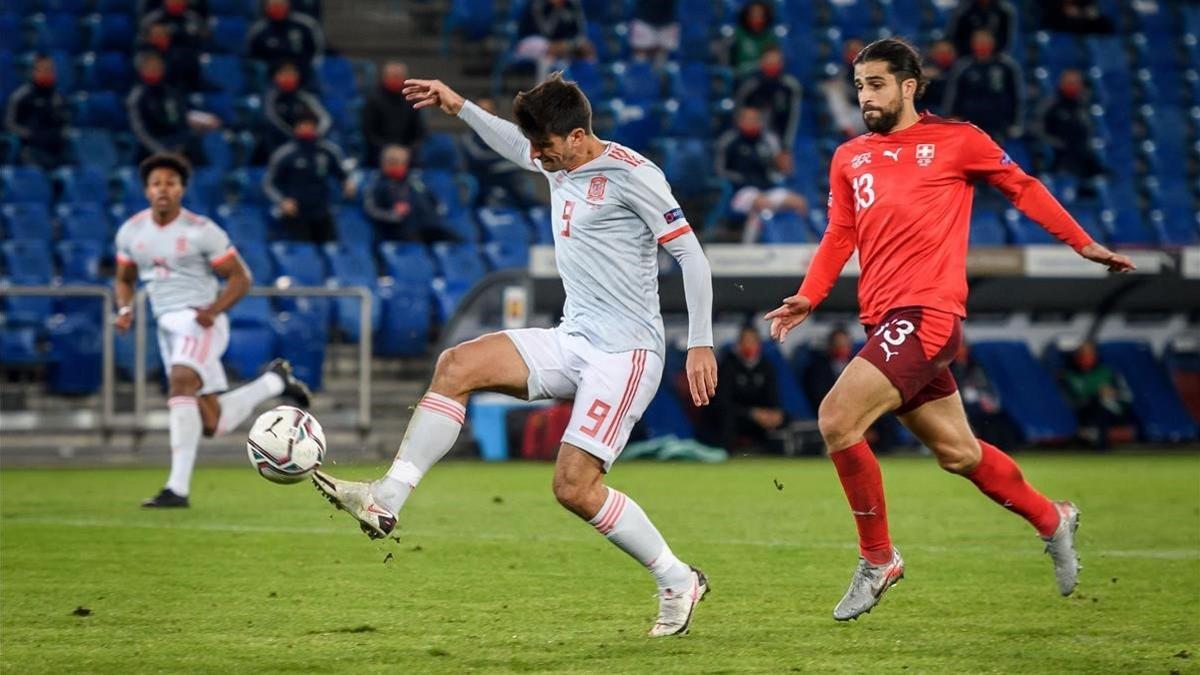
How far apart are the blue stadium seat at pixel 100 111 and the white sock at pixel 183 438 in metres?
8.50

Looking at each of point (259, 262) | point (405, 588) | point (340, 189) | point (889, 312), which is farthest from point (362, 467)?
point (889, 312)

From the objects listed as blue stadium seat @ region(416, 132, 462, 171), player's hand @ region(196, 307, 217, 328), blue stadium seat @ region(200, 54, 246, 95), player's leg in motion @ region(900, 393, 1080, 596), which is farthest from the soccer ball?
blue stadium seat @ region(200, 54, 246, 95)

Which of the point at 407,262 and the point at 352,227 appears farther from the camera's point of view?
the point at 352,227

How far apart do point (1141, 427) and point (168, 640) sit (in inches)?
590

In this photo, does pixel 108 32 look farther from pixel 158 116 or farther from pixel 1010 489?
pixel 1010 489

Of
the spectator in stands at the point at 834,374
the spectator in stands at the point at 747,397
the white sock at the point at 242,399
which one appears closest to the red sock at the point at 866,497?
the white sock at the point at 242,399

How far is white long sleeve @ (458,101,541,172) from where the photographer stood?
23.2ft

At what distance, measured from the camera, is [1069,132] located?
73.1 feet

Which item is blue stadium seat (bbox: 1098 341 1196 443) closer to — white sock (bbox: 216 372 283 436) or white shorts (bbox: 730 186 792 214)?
white shorts (bbox: 730 186 792 214)

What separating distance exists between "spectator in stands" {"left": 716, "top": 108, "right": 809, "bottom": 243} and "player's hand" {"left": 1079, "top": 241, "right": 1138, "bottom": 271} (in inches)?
517

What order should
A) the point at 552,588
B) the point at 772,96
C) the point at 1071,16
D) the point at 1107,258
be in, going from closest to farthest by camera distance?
the point at 1107,258 < the point at 552,588 < the point at 772,96 < the point at 1071,16

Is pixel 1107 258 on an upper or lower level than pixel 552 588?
upper

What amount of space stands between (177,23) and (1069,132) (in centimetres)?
1072

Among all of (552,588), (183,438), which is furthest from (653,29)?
(552,588)
